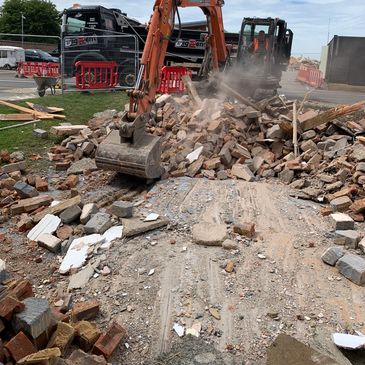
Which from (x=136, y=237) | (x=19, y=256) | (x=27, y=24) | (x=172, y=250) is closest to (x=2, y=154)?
(x=19, y=256)

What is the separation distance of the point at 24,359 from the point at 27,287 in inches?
36.5

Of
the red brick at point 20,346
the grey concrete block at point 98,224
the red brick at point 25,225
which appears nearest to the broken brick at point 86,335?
the red brick at point 20,346

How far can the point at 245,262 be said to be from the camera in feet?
15.1

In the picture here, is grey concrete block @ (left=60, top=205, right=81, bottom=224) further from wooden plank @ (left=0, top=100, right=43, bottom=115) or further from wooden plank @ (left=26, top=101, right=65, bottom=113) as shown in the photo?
wooden plank @ (left=26, top=101, right=65, bottom=113)

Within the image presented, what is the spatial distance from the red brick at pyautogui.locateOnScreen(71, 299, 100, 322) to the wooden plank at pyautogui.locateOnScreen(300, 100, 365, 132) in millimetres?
6435

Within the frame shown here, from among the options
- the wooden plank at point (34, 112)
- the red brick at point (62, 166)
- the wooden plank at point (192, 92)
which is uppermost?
the wooden plank at point (192, 92)

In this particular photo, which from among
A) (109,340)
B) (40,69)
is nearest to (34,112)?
(109,340)

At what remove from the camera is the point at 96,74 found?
15805 mm

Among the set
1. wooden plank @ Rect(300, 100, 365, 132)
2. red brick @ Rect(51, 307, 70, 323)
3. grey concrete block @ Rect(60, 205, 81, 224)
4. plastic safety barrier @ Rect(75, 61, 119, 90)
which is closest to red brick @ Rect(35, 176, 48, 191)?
grey concrete block @ Rect(60, 205, 81, 224)

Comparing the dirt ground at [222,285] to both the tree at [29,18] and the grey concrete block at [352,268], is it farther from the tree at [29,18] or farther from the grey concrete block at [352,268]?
the tree at [29,18]

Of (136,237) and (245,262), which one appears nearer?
(245,262)

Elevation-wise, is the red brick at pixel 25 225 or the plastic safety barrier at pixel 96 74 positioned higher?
the plastic safety barrier at pixel 96 74

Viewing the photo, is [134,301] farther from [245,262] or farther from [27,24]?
[27,24]

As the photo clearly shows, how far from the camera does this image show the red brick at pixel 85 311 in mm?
3925
